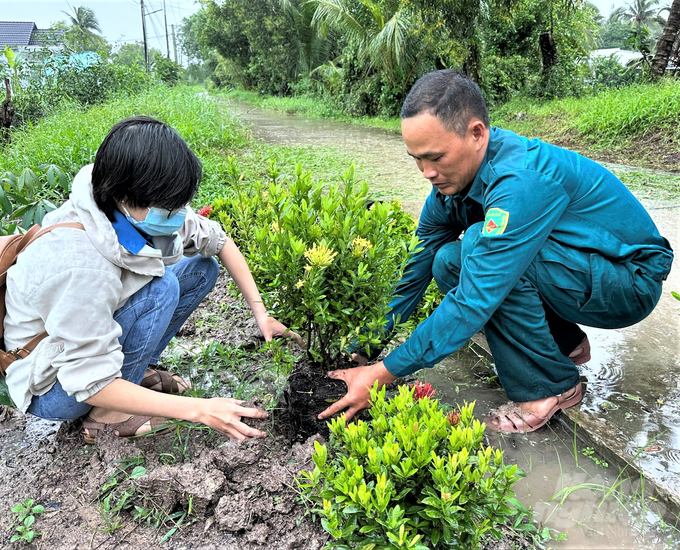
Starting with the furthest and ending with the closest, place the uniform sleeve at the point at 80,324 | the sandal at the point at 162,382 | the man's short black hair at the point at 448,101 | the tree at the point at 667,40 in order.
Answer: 1. the tree at the point at 667,40
2. the sandal at the point at 162,382
3. the man's short black hair at the point at 448,101
4. the uniform sleeve at the point at 80,324

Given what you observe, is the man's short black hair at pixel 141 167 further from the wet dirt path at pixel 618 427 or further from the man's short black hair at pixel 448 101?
the wet dirt path at pixel 618 427

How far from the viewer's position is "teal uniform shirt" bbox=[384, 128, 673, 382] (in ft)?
6.16

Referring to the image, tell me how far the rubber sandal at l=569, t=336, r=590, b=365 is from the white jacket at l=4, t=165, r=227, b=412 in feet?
6.59

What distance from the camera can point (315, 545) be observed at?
1575mm

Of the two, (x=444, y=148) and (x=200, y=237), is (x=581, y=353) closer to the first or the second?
(x=444, y=148)

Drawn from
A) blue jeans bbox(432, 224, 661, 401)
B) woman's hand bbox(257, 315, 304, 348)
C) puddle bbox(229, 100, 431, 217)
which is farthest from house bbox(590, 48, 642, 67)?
woman's hand bbox(257, 315, 304, 348)

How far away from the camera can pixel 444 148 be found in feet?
6.56

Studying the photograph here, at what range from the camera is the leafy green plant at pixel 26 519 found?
1637 millimetres

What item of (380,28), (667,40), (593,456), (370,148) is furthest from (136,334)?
(380,28)

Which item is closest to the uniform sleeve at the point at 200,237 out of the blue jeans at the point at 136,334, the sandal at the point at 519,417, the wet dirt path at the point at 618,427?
the blue jeans at the point at 136,334

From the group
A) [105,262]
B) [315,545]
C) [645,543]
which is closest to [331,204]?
[105,262]

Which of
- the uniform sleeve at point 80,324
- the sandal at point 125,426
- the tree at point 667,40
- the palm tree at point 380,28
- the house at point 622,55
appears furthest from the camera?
the house at point 622,55

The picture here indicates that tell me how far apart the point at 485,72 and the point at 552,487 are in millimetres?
13610

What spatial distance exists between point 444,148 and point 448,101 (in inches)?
6.9
